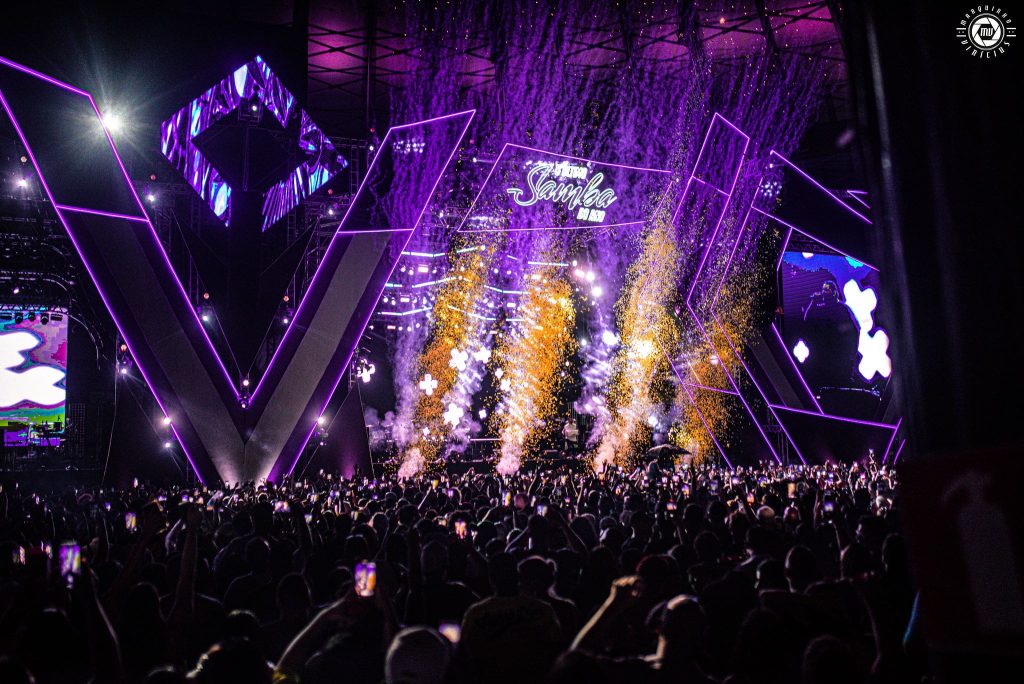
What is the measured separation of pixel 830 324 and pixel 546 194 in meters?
13.3

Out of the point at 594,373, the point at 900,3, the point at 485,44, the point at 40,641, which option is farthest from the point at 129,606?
the point at 594,373

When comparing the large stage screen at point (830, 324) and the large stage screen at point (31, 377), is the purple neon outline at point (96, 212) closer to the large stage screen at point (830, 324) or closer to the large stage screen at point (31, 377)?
the large stage screen at point (31, 377)

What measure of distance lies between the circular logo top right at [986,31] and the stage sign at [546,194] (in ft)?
67.6

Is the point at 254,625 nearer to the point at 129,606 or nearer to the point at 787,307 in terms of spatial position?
the point at 129,606

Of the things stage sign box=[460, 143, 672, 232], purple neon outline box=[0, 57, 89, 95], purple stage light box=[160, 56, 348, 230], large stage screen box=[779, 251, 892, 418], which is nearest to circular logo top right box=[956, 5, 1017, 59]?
purple neon outline box=[0, 57, 89, 95]

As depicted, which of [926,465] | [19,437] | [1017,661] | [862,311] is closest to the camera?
[1017,661]

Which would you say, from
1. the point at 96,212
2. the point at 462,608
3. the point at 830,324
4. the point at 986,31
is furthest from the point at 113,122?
the point at 830,324

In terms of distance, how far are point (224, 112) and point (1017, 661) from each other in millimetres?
13719

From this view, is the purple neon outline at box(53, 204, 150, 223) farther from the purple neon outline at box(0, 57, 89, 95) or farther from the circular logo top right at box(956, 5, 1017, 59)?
the circular logo top right at box(956, 5, 1017, 59)

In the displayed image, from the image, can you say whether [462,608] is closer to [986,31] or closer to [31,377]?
[986,31]

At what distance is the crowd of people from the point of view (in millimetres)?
2836

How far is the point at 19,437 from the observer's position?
2294 centimetres

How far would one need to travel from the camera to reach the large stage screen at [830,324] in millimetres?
29297

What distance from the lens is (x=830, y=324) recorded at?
30.3 m
